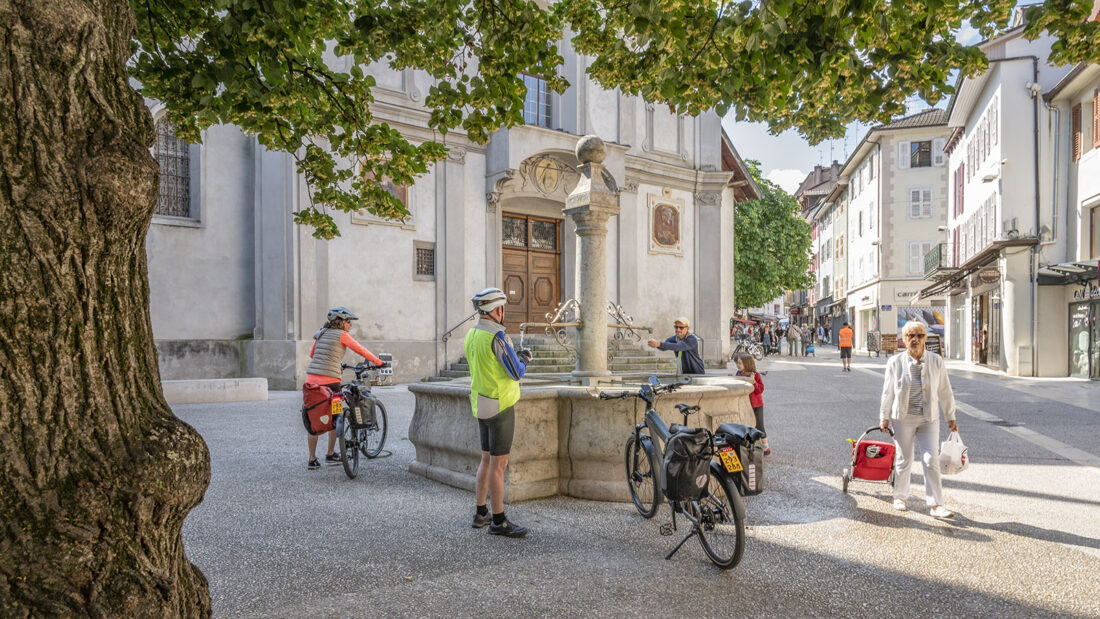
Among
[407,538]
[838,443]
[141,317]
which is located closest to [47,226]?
[141,317]

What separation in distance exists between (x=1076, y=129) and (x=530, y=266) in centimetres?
1546

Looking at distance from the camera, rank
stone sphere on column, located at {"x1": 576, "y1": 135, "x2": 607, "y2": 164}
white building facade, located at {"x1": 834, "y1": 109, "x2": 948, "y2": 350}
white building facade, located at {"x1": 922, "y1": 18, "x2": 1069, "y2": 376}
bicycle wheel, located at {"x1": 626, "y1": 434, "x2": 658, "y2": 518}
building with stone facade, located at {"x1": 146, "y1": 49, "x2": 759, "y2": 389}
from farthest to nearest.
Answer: white building facade, located at {"x1": 834, "y1": 109, "x2": 948, "y2": 350} < white building facade, located at {"x1": 922, "y1": 18, "x2": 1069, "y2": 376} < building with stone facade, located at {"x1": 146, "y1": 49, "x2": 759, "y2": 389} < stone sphere on column, located at {"x1": 576, "y1": 135, "x2": 607, "y2": 164} < bicycle wheel, located at {"x1": 626, "y1": 434, "x2": 658, "y2": 518}

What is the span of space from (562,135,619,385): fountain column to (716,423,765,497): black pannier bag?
11.2 ft

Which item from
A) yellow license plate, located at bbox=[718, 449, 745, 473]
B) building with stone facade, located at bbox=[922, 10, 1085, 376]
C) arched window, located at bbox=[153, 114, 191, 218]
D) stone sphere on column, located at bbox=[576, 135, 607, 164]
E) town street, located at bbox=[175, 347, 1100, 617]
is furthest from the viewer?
building with stone facade, located at bbox=[922, 10, 1085, 376]

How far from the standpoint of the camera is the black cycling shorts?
512cm

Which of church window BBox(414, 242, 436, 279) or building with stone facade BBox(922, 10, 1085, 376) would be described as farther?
building with stone facade BBox(922, 10, 1085, 376)

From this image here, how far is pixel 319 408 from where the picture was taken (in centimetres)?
730

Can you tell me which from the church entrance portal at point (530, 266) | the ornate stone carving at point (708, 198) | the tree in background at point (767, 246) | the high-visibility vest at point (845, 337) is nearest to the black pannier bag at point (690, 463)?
the church entrance portal at point (530, 266)

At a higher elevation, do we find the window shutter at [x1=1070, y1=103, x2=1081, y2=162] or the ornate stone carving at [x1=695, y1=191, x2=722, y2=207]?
the window shutter at [x1=1070, y1=103, x2=1081, y2=162]

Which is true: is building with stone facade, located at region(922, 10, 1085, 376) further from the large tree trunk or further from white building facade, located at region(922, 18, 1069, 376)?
the large tree trunk

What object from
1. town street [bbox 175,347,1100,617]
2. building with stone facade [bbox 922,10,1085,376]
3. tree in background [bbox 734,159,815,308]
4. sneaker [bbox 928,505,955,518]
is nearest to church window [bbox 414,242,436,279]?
town street [bbox 175,347,1100,617]

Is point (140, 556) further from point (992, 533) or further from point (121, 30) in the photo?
point (992, 533)

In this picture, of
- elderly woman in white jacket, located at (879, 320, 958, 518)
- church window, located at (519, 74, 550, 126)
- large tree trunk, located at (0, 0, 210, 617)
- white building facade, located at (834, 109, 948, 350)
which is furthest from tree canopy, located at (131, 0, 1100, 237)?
white building facade, located at (834, 109, 948, 350)

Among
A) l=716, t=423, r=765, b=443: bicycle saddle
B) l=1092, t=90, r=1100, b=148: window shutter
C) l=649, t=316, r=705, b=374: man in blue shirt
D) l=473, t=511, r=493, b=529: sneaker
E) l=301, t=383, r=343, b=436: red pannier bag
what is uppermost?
l=1092, t=90, r=1100, b=148: window shutter
